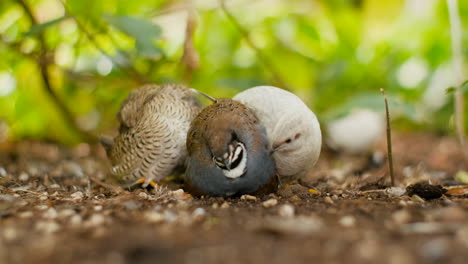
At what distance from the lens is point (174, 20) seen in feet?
22.1

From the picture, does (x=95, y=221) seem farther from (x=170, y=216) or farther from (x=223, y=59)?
(x=223, y=59)

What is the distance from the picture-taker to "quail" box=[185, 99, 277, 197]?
2.53m

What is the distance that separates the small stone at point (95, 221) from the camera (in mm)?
1994

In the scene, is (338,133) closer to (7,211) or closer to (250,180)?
(250,180)

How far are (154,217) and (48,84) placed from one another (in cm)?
275

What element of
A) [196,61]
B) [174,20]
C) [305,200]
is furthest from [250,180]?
[174,20]

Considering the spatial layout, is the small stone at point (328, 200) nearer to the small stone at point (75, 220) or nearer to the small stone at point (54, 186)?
the small stone at point (75, 220)

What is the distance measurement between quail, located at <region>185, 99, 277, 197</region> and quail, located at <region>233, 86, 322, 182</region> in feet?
0.27

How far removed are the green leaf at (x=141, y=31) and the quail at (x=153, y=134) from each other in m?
0.27

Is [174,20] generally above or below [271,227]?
above

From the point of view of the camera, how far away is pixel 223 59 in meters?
5.86

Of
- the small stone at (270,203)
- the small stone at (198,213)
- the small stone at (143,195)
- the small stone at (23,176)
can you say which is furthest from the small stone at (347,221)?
the small stone at (23,176)

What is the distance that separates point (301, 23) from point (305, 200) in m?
3.06

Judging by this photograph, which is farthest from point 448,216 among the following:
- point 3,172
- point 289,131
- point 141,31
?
point 3,172
